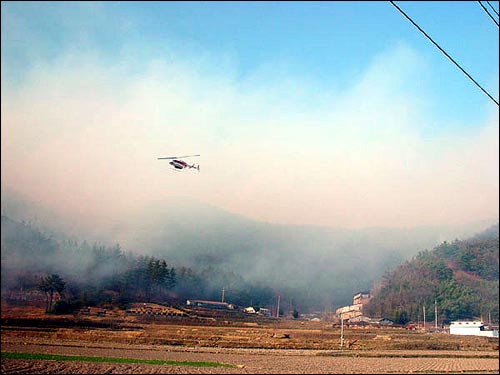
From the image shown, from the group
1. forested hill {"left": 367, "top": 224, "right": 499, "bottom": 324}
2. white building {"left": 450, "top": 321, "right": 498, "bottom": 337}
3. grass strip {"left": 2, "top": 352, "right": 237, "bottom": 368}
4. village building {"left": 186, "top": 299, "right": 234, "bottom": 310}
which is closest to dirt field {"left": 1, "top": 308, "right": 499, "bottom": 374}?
grass strip {"left": 2, "top": 352, "right": 237, "bottom": 368}

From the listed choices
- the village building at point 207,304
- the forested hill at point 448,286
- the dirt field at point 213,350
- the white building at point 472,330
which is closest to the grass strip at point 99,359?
the dirt field at point 213,350

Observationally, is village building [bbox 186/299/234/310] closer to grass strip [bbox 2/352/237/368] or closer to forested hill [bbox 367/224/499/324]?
forested hill [bbox 367/224/499/324]

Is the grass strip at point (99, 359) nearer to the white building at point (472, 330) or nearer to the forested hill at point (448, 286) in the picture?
the white building at point (472, 330)

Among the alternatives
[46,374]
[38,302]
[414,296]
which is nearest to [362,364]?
[46,374]

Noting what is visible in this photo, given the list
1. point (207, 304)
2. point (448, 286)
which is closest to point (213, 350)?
point (207, 304)

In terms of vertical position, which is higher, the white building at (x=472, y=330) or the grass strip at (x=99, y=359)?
the grass strip at (x=99, y=359)

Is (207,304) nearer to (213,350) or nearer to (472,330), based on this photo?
(472,330)
